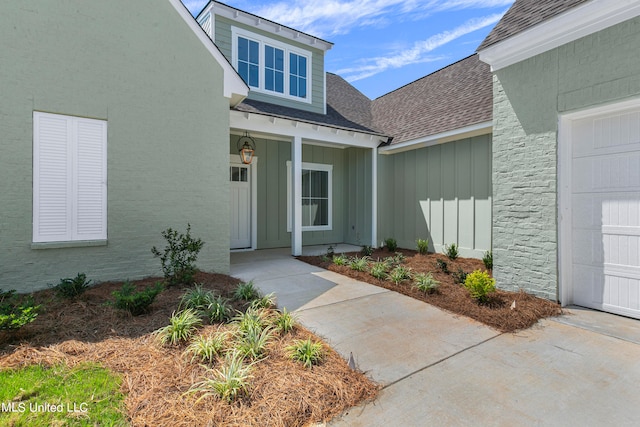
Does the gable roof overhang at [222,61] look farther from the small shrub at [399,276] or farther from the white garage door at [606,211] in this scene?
the white garage door at [606,211]

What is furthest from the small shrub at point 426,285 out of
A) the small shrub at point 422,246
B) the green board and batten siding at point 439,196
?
the small shrub at point 422,246

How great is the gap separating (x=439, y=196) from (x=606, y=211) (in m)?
4.10

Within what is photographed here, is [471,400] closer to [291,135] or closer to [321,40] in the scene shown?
[291,135]

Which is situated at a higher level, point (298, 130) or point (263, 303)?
point (298, 130)

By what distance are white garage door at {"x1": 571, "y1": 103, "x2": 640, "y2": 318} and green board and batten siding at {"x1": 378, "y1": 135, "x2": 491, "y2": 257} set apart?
2597 millimetres

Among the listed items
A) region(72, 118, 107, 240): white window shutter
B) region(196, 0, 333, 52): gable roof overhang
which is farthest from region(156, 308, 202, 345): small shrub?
region(196, 0, 333, 52): gable roof overhang

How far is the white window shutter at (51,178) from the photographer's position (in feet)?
15.4

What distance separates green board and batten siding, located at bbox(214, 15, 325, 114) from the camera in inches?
316

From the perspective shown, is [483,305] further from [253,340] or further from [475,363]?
[253,340]

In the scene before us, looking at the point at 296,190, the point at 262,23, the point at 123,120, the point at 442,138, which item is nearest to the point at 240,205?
the point at 296,190

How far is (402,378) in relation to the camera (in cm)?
277

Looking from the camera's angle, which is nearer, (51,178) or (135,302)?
(135,302)

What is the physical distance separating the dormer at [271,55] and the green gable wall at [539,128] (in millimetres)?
5570

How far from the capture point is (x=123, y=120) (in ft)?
17.3
